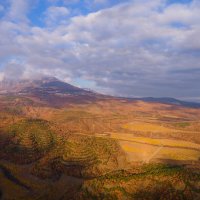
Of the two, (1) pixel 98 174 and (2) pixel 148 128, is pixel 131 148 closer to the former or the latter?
(1) pixel 98 174

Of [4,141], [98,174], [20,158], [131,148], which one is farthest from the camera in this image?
[131,148]

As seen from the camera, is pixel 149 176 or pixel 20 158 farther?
pixel 20 158

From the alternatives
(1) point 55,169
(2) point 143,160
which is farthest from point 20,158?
(2) point 143,160

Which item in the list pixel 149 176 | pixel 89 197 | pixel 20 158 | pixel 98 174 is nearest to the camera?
pixel 89 197

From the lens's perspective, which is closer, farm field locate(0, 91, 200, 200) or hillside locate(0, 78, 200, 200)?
hillside locate(0, 78, 200, 200)

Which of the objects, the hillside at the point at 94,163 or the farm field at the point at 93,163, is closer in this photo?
the hillside at the point at 94,163

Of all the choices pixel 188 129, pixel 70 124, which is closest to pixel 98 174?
pixel 70 124

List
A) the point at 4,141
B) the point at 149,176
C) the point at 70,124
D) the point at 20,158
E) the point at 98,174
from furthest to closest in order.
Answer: the point at 70,124 → the point at 4,141 → the point at 20,158 → the point at 98,174 → the point at 149,176

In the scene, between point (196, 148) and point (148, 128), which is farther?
point (148, 128)

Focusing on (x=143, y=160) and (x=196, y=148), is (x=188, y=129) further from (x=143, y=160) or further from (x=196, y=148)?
(x=143, y=160)
